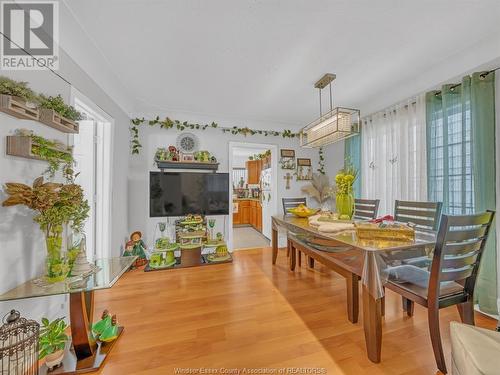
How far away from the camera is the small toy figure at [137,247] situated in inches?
123

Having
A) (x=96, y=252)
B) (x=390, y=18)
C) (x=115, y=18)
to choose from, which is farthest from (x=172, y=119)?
(x=390, y=18)

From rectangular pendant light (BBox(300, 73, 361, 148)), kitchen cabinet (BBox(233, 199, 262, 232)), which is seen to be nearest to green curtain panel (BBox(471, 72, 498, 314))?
rectangular pendant light (BBox(300, 73, 361, 148))

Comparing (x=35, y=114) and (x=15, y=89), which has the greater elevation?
(x=15, y=89)

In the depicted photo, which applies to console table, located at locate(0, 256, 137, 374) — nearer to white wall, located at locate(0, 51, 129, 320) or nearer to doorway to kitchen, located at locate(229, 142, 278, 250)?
white wall, located at locate(0, 51, 129, 320)

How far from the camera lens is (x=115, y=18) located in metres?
1.60

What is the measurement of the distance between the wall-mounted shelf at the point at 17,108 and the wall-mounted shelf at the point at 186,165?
210 cm

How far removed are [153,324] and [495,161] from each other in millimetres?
3530

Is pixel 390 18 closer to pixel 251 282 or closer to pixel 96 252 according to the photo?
pixel 251 282

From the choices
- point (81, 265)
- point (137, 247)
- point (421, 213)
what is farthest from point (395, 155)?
point (137, 247)

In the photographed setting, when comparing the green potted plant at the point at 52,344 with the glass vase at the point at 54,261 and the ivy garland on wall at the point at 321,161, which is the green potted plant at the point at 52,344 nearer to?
the glass vase at the point at 54,261

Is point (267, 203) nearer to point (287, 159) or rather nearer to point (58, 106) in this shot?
point (287, 159)

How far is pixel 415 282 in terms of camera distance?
60.3 inches

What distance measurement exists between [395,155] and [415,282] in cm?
198

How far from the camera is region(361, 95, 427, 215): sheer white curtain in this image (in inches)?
101
